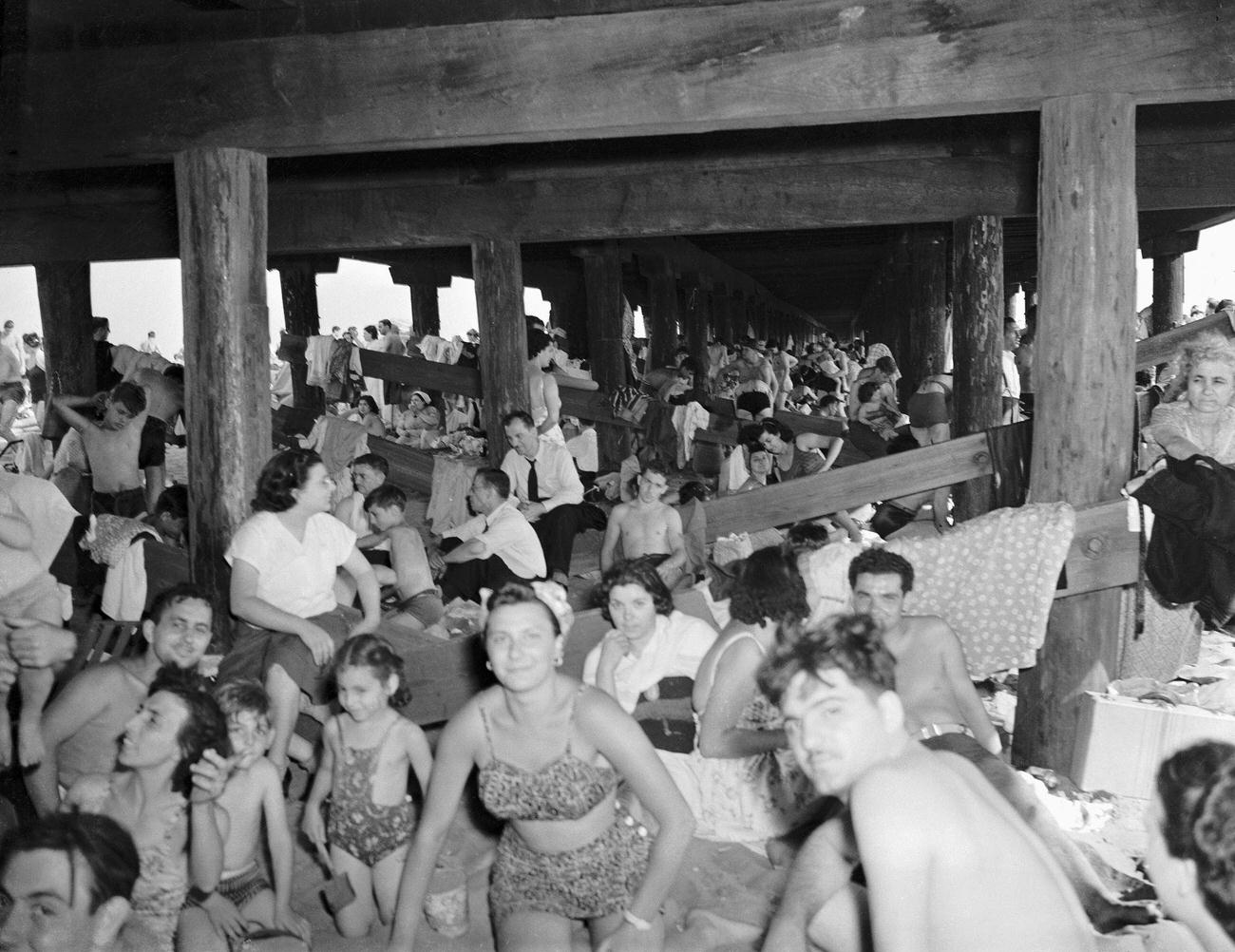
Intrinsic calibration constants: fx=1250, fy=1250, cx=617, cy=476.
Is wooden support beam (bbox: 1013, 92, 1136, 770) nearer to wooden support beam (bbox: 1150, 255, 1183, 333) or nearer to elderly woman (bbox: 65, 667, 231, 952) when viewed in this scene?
elderly woman (bbox: 65, 667, 231, 952)

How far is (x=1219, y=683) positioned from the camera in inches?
195

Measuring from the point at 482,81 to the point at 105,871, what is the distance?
344 centimetres

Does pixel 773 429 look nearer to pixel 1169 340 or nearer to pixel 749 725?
pixel 1169 340

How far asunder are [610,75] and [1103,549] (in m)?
2.68

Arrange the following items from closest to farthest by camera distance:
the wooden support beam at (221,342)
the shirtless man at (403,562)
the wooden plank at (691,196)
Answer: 1. the wooden support beam at (221,342)
2. the shirtless man at (403,562)
3. the wooden plank at (691,196)

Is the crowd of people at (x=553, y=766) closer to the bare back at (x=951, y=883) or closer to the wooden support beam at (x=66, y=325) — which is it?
the bare back at (x=951, y=883)

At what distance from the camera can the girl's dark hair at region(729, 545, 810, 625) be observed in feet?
14.5

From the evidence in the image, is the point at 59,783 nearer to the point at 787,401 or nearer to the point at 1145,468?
the point at 1145,468

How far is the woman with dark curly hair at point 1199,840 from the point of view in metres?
1.97

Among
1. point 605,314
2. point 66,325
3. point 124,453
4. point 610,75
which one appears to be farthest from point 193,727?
point 605,314

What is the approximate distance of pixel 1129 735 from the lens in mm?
4672

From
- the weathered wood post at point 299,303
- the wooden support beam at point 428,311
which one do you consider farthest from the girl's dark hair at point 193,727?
the wooden support beam at point 428,311

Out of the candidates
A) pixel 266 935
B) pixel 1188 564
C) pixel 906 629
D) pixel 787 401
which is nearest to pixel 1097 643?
pixel 1188 564

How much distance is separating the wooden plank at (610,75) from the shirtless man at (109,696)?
6.75 feet
